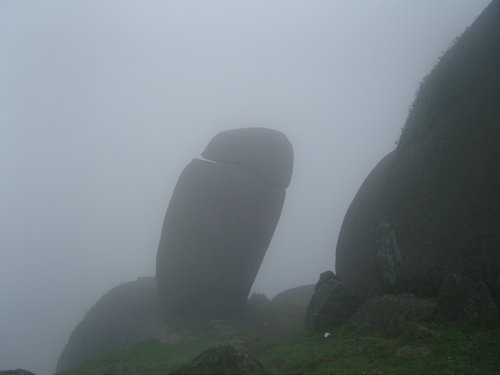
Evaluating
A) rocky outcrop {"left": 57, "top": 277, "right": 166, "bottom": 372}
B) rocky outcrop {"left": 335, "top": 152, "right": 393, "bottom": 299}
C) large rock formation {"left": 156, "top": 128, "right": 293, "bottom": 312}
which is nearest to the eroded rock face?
rocky outcrop {"left": 335, "top": 152, "right": 393, "bottom": 299}

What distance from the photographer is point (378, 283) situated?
643 inches

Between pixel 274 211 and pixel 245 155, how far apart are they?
4.74 meters

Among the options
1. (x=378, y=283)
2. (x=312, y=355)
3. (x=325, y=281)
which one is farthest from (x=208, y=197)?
(x=312, y=355)

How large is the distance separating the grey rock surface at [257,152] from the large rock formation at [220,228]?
0.08 metres

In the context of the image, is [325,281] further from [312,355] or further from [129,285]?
[129,285]

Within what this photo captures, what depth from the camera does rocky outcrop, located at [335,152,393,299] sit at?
1705cm

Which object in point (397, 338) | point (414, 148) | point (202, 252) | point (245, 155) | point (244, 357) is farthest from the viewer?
point (245, 155)

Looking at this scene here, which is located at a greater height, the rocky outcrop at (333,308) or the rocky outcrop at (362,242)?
the rocky outcrop at (362,242)

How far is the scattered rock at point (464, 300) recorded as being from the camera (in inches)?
465

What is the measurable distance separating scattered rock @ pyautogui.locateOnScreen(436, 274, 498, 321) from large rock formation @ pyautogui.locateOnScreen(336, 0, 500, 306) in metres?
0.86

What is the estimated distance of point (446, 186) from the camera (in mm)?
14383

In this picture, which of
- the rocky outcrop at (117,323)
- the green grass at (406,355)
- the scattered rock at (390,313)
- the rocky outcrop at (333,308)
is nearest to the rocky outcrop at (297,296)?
the rocky outcrop at (117,323)

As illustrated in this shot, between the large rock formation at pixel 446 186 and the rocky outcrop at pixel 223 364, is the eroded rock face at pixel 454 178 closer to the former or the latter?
the large rock formation at pixel 446 186

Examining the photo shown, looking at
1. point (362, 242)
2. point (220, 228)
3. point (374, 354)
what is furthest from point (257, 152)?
point (374, 354)
